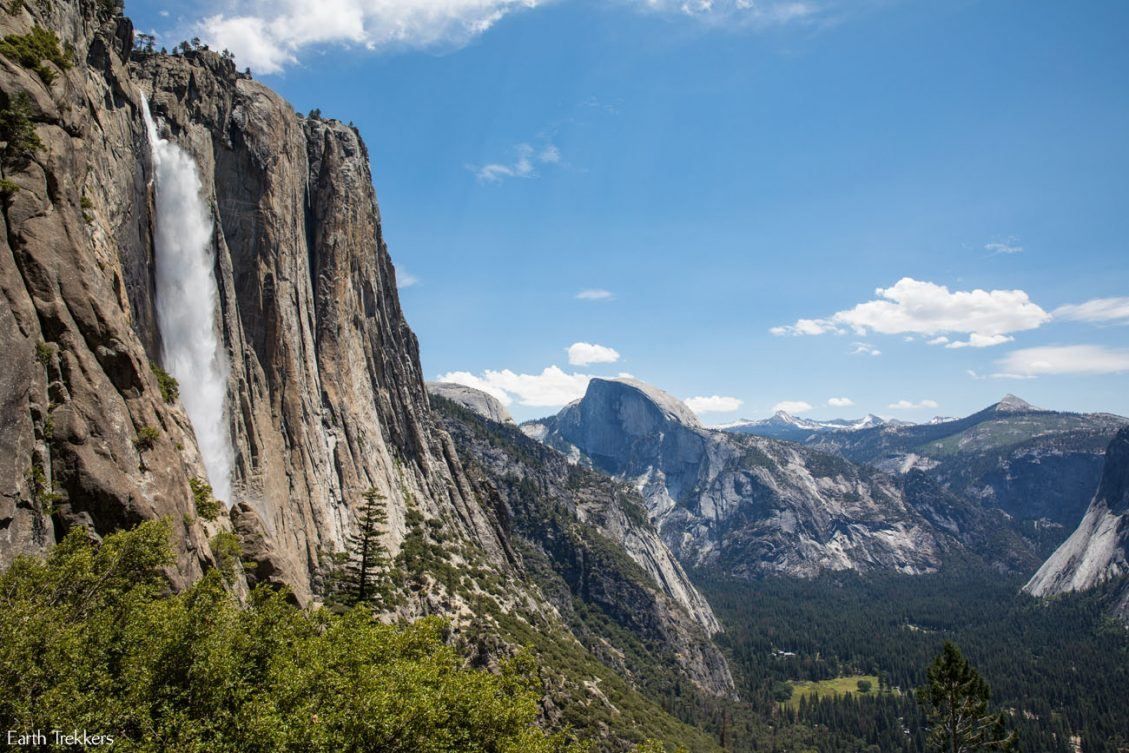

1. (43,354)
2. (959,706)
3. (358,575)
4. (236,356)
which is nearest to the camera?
(43,354)

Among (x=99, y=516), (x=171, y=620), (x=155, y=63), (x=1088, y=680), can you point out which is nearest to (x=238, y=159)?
(x=155, y=63)

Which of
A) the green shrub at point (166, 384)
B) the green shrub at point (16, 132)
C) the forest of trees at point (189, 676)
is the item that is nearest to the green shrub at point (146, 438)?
the forest of trees at point (189, 676)

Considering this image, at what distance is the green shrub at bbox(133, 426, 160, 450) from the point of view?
97.3ft

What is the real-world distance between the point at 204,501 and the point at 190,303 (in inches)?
849

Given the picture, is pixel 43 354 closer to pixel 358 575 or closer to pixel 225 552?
pixel 225 552

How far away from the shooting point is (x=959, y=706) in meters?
51.0

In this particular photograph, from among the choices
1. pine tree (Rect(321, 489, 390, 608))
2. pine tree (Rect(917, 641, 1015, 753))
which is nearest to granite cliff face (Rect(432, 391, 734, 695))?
pine tree (Rect(321, 489, 390, 608))

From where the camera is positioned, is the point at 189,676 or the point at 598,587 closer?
the point at 189,676

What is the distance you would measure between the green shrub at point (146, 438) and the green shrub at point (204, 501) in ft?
26.5

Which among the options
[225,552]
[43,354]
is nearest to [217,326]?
[225,552]

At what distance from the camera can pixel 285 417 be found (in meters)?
62.4

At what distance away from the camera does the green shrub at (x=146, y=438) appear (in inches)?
1168

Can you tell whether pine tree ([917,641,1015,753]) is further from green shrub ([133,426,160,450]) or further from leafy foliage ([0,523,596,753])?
green shrub ([133,426,160,450])

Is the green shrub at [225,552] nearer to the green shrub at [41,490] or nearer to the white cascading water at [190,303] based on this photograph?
the green shrub at [41,490]
